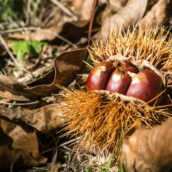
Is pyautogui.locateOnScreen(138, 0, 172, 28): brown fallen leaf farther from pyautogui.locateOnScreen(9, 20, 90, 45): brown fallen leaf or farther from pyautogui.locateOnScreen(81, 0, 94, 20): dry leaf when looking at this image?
pyautogui.locateOnScreen(81, 0, 94, 20): dry leaf

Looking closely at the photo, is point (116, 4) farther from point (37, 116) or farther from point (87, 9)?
point (37, 116)

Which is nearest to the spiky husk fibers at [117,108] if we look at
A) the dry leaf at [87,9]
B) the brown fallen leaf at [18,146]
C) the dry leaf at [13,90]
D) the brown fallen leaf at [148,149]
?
the brown fallen leaf at [148,149]

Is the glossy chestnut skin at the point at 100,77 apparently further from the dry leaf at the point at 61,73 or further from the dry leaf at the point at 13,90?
the dry leaf at the point at 13,90

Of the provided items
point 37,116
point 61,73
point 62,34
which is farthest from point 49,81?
point 62,34

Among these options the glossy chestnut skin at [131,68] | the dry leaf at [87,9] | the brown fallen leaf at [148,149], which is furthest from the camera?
the dry leaf at [87,9]

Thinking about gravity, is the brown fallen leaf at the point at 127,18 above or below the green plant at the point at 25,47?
above

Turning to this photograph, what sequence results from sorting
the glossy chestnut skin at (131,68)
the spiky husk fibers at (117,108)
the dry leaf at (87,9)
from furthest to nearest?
the dry leaf at (87,9)
the glossy chestnut skin at (131,68)
the spiky husk fibers at (117,108)
